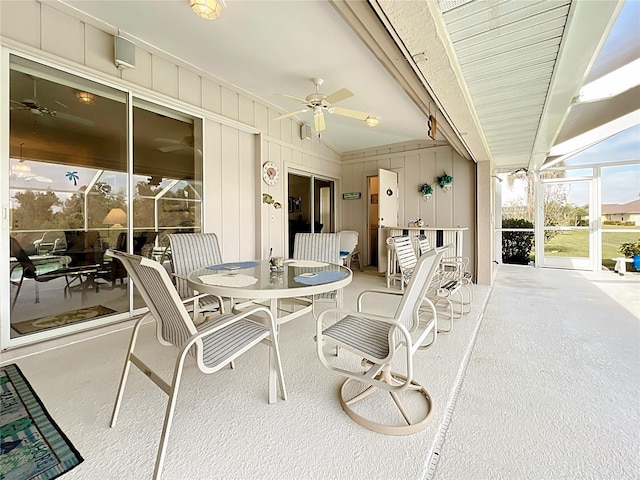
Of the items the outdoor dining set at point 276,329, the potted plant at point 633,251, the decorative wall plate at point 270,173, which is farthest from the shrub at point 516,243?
the outdoor dining set at point 276,329

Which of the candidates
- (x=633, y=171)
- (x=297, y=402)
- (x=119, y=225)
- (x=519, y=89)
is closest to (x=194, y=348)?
(x=297, y=402)

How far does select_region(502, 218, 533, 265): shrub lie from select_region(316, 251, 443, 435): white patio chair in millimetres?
7354

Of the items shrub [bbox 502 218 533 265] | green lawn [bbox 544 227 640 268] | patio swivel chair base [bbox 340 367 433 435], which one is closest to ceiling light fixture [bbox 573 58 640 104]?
patio swivel chair base [bbox 340 367 433 435]

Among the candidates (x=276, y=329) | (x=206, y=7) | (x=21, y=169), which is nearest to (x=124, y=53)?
(x=206, y=7)

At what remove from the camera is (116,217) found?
312 cm

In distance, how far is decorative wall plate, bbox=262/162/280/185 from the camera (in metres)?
4.62

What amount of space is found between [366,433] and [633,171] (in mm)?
8225

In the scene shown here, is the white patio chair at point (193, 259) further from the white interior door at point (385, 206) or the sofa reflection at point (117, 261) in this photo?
the white interior door at point (385, 206)

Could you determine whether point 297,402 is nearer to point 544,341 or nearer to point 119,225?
point 544,341

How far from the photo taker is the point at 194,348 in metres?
1.37

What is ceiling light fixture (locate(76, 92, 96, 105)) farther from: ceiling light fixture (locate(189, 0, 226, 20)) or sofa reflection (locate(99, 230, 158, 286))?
ceiling light fixture (locate(189, 0, 226, 20))

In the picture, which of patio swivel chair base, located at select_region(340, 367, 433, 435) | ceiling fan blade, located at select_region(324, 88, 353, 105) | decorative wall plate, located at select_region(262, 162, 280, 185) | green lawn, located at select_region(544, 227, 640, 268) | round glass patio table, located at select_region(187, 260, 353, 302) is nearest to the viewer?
patio swivel chair base, located at select_region(340, 367, 433, 435)

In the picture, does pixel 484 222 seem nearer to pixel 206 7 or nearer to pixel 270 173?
pixel 270 173

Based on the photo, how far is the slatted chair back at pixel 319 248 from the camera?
3.19 metres
